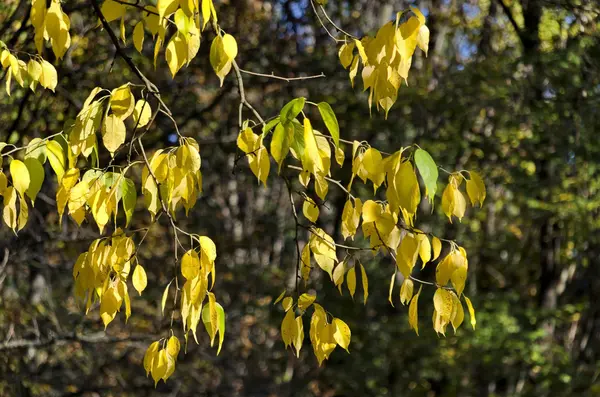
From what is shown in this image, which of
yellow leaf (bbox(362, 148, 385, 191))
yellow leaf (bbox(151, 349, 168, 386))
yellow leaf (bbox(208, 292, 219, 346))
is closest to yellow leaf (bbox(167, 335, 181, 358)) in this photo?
yellow leaf (bbox(151, 349, 168, 386))

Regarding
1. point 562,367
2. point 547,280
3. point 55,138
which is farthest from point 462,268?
point 547,280

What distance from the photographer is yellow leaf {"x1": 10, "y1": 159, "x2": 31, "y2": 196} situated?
1823 millimetres

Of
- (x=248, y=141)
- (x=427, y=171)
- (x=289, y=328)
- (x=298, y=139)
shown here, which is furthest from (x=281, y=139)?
(x=289, y=328)

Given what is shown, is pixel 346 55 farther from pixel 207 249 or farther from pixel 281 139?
pixel 207 249

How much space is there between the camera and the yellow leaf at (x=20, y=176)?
1.82 m

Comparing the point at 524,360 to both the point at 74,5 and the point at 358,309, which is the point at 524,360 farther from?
the point at 74,5

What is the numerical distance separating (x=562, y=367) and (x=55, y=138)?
5.79 m

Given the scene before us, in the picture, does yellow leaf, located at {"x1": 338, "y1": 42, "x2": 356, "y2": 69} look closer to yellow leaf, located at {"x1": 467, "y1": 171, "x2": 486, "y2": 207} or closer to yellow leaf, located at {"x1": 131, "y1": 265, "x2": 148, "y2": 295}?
yellow leaf, located at {"x1": 467, "y1": 171, "x2": 486, "y2": 207}

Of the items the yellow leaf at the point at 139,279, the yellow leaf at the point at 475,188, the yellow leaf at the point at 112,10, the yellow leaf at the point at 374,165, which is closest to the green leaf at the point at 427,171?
the yellow leaf at the point at 374,165

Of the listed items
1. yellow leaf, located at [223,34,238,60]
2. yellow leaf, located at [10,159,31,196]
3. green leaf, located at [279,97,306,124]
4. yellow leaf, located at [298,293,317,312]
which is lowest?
yellow leaf, located at [298,293,317,312]

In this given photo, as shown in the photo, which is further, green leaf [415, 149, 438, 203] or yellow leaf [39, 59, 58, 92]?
yellow leaf [39, 59, 58, 92]

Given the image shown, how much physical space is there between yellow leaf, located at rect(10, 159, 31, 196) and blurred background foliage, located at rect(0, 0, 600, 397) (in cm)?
305

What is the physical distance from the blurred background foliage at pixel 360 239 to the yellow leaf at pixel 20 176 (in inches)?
120

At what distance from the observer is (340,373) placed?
25.0ft
